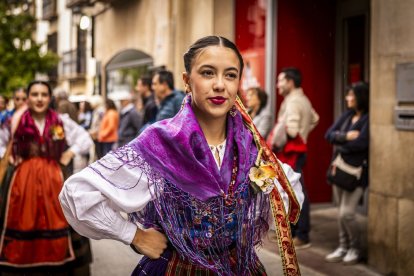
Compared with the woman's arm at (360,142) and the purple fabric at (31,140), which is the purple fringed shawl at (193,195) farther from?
the woman's arm at (360,142)

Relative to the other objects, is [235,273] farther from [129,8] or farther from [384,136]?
[129,8]

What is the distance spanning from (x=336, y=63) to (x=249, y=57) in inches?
51.5

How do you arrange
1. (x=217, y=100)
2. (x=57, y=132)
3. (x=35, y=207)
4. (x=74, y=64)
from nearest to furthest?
(x=217, y=100) → (x=35, y=207) → (x=57, y=132) → (x=74, y=64)

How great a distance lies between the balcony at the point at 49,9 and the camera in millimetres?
26325

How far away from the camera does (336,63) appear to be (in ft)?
28.3

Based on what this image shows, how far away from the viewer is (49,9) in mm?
26984

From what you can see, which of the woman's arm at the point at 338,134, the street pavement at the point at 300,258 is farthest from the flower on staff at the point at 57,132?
the woman's arm at the point at 338,134

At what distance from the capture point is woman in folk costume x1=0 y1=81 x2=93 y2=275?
5.42 m

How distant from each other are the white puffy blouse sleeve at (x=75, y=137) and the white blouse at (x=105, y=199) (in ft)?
11.3

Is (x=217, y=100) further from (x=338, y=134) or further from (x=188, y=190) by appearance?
(x=338, y=134)

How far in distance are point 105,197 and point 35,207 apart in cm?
325

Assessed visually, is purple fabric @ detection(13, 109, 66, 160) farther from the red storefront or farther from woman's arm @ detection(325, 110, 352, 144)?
the red storefront

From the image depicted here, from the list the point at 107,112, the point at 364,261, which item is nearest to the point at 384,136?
the point at 364,261

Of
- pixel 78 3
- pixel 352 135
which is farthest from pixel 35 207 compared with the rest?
pixel 78 3
